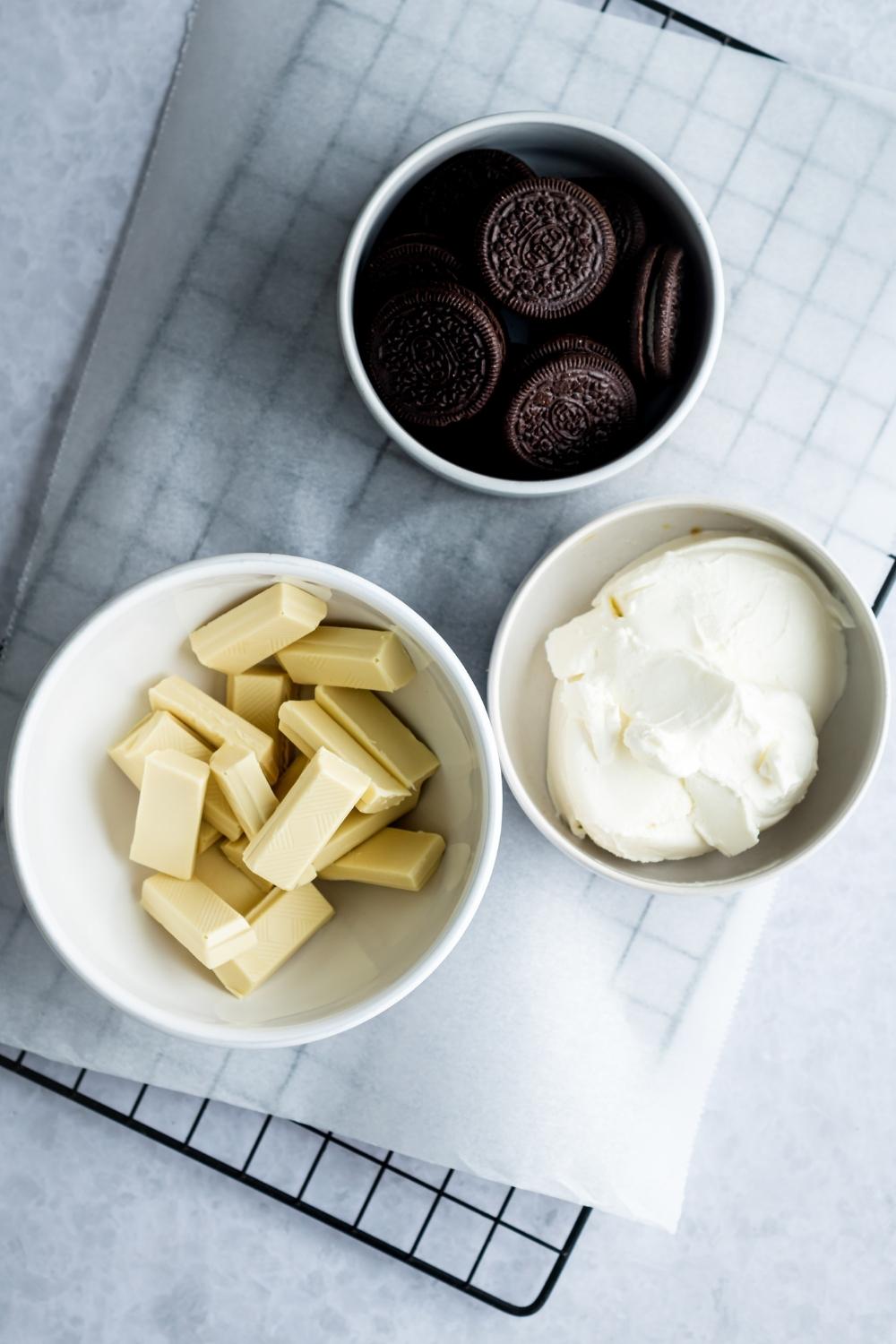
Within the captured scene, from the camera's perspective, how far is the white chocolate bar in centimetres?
78

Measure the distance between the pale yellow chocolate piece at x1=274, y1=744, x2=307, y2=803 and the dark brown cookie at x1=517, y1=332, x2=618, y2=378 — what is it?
1.03 feet

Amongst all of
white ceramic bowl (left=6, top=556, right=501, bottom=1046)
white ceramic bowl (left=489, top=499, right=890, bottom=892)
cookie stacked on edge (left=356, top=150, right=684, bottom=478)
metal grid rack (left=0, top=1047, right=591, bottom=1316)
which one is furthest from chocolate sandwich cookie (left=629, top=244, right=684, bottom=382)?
metal grid rack (left=0, top=1047, right=591, bottom=1316)

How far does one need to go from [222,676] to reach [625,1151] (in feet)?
1.68

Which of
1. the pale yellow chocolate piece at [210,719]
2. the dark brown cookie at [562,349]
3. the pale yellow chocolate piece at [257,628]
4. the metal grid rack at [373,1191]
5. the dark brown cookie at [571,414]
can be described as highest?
the dark brown cookie at [562,349]

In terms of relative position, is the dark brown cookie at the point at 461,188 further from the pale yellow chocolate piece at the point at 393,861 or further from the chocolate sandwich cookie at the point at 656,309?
the pale yellow chocolate piece at the point at 393,861

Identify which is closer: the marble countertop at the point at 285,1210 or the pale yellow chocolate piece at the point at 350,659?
the pale yellow chocolate piece at the point at 350,659

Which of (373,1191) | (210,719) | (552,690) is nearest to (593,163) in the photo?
(552,690)

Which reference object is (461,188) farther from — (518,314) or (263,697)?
(263,697)

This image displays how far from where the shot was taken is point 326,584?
0.75 m

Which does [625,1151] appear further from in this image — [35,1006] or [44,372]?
[44,372]

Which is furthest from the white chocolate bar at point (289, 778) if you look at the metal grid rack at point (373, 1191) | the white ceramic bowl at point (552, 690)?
the metal grid rack at point (373, 1191)

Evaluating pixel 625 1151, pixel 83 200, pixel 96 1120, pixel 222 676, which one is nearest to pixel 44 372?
pixel 83 200

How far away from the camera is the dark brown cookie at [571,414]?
31.0 inches

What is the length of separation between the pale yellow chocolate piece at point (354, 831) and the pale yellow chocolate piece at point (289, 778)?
5 centimetres
